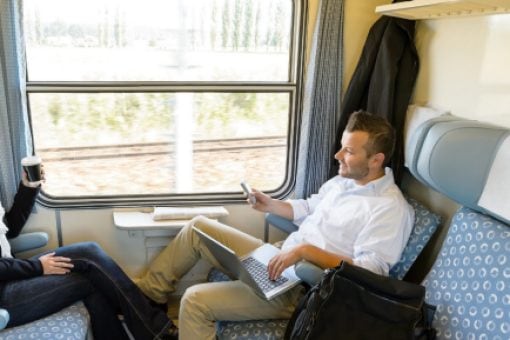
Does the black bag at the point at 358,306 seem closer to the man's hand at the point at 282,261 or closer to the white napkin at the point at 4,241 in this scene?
the man's hand at the point at 282,261

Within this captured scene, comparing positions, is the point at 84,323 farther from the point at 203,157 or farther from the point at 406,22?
the point at 406,22

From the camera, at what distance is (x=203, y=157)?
2797mm

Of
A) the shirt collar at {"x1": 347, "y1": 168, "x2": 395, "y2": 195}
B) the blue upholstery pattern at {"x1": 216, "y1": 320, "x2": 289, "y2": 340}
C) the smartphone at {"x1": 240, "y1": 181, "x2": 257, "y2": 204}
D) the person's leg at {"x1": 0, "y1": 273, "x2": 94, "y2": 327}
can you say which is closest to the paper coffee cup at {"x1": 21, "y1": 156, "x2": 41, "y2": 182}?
the person's leg at {"x1": 0, "y1": 273, "x2": 94, "y2": 327}

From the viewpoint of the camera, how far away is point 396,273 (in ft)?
6.87

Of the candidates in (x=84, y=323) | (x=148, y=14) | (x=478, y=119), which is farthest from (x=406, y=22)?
(x=84, y=323)

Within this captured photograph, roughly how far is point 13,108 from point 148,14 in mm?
835

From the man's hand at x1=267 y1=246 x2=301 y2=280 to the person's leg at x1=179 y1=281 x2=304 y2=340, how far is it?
0.34 ft

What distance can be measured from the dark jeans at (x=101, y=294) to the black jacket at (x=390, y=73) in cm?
144

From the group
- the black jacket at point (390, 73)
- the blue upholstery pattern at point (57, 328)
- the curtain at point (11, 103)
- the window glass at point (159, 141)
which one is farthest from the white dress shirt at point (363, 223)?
the curtain at point (11, 103)

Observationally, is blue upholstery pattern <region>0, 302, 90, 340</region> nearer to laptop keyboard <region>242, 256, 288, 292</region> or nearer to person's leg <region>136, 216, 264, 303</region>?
person's leg <region>136, 216, 264, 303</region>

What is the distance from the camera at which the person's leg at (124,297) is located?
7.09ft

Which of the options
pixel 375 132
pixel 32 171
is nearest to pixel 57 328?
pixel 32 171

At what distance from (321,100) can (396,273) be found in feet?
3.25

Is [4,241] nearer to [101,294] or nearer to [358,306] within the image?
[101,294]
